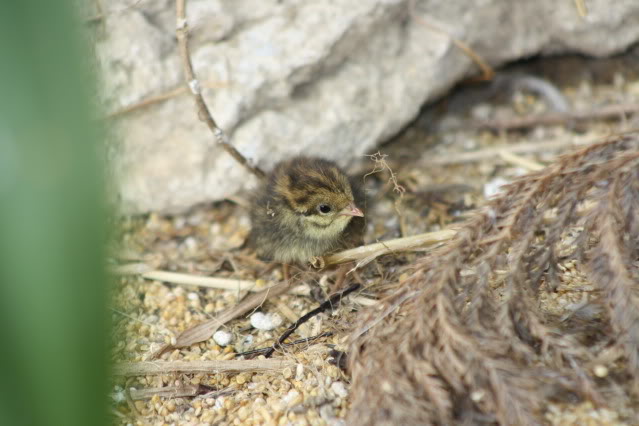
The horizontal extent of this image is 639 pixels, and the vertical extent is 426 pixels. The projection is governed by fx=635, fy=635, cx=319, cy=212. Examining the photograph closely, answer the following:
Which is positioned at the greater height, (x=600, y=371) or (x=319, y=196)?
(x=319, y=196)

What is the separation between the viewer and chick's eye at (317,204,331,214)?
3205 millimetres

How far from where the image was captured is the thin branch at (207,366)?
8.92 feet

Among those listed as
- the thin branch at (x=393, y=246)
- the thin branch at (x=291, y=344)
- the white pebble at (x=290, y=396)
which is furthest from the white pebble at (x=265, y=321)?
the white pebble at (x=290, y=396)

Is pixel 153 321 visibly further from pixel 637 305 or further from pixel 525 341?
pixel 637 305

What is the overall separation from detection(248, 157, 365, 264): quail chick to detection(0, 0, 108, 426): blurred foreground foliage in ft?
6.63

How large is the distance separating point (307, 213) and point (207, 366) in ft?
3.05

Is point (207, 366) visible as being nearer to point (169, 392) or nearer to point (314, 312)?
point (169, 392)

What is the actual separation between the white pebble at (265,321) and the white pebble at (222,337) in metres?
0.13

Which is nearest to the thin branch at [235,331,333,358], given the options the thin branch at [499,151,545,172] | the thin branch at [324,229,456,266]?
the thin branch at [324,229,456,266]

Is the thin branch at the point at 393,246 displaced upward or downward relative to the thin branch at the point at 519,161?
upward

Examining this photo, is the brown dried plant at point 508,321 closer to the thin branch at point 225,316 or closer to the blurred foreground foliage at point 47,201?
Answer: the thin branch at point 225,316

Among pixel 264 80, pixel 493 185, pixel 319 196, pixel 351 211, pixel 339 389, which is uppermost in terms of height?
pixel 264 80

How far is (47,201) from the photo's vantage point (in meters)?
1.17

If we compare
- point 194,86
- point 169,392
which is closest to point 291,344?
point 169,392
